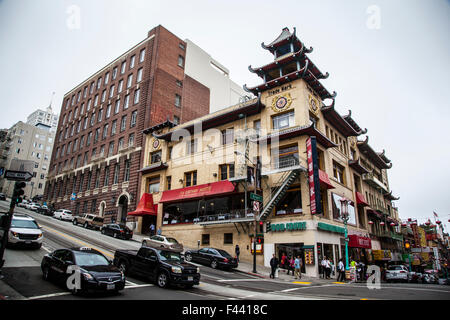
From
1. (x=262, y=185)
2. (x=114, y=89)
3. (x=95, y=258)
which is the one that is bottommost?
(x=95, y=258)

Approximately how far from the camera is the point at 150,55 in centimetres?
4781

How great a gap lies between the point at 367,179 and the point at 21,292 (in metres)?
40.6

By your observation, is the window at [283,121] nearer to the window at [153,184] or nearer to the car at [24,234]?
the window at [153,184]

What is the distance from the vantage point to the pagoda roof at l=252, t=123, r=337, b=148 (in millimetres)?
26500

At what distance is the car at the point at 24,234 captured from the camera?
16.2 metres

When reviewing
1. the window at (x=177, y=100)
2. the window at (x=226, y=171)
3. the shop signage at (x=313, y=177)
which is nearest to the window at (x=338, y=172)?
the shop signage at (x=313, y=177)

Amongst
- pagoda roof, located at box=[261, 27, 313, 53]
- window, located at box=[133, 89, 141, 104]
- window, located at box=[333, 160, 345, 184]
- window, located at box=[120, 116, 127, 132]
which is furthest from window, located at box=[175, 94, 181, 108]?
window, located at box=[333, 160, 345, 184]

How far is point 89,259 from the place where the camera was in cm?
1103

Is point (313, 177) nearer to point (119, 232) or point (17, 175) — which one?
point (119, 232)

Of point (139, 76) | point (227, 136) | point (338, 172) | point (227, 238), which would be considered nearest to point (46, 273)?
point (227, 238)

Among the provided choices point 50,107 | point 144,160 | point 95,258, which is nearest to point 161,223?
point 144,160

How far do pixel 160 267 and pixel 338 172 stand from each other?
87.7 ft
